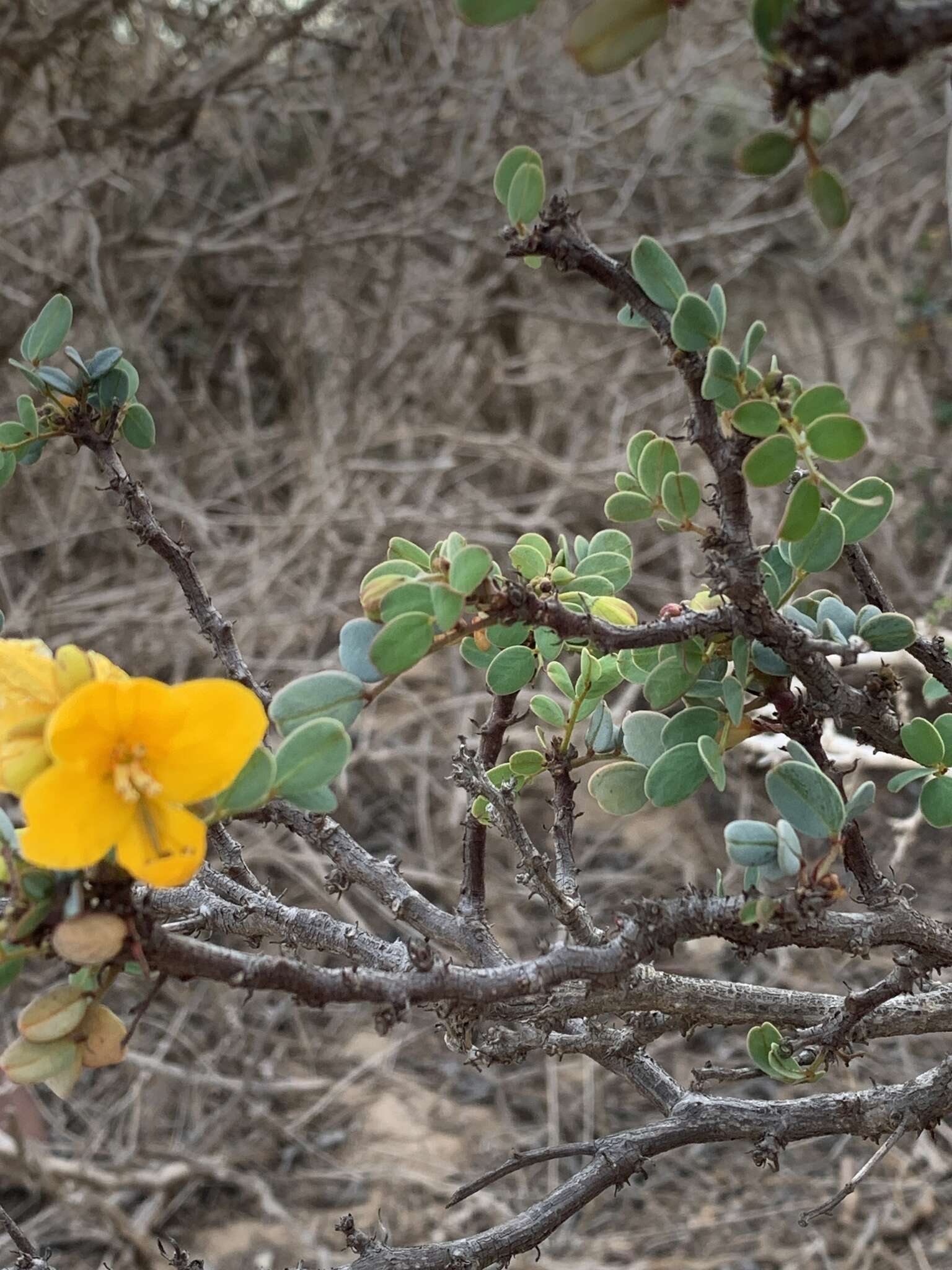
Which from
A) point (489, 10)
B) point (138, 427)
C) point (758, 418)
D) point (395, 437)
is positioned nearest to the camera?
point (489, 10)

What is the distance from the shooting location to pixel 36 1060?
437mm

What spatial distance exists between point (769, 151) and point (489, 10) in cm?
12

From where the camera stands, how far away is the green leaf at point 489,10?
1.18 ft

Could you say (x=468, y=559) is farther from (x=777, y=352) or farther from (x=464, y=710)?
(x=777, y=352)

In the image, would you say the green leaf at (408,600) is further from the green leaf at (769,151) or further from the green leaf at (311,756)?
the green leaf at (769,151)

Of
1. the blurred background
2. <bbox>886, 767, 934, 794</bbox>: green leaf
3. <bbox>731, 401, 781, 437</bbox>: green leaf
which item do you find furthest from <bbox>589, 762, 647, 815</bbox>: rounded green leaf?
the blurred background

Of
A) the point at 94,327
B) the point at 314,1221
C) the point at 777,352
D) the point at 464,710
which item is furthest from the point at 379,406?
the point at 314,1221

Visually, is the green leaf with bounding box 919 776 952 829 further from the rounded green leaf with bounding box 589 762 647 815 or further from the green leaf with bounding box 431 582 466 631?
the green leaf with bounding box 431 582 466 631

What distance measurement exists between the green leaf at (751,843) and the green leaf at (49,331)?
46cm

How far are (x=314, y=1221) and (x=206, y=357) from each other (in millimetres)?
2829

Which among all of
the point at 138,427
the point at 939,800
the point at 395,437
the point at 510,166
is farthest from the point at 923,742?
the point at 395,437

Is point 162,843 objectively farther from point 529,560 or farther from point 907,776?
point 907,776

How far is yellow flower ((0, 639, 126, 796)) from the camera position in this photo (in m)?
0.41

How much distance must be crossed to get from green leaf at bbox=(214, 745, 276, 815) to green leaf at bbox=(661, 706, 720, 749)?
0.24 metres
